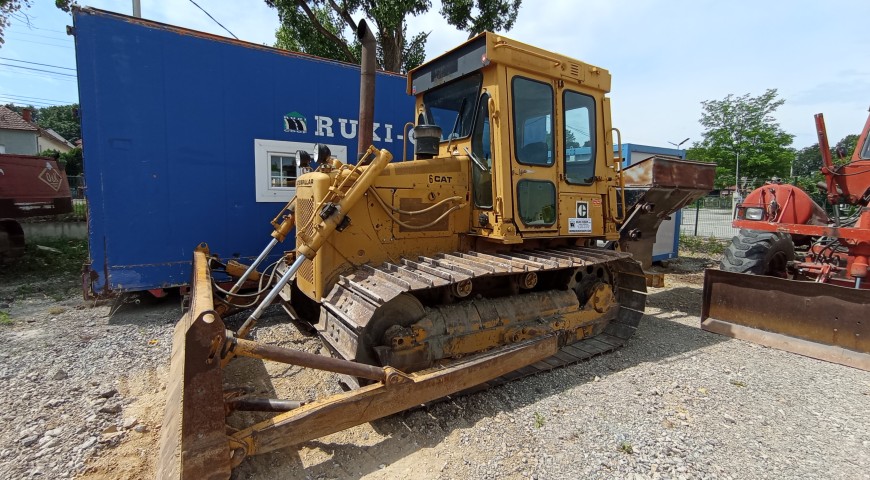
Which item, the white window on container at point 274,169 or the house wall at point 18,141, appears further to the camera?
the house wall at point 18,141

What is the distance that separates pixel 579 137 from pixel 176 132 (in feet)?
16.9

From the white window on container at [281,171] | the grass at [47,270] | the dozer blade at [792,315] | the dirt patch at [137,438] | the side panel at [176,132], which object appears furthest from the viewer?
the grass at [47,270]

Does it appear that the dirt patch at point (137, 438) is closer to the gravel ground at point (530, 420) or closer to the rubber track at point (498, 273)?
the gravel ground at point (530, 420)

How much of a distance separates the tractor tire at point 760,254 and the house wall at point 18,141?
123ft

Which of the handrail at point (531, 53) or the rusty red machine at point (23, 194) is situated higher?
the handrail at point (531, 53)

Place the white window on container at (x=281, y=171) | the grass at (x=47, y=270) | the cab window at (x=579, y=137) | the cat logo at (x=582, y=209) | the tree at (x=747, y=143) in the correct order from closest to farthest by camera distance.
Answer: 1. the cab window at (x=579, y=137)
2. the cat logo at (x=582, y=209)
3. the white window on container at (x=281, y=171)
4. the grass at (x=47, y=270)
5. the tree at (x=747, y=143)

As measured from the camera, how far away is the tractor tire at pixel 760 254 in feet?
18.8

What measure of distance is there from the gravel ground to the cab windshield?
2581 mm

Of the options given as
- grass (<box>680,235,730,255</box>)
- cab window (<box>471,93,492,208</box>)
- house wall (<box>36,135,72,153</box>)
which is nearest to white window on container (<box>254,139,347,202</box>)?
cab window (<box>471,93,492,208</box>)

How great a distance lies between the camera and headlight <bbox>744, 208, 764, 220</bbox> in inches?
245

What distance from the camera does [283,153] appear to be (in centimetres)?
654

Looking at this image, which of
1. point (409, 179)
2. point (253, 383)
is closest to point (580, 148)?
point (409, 179)

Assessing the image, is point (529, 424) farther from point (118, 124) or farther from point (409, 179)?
point (118, 124)

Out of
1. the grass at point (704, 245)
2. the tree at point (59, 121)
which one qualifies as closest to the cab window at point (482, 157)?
the grass at point (704, 245)
